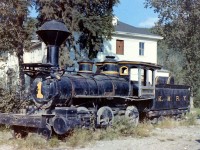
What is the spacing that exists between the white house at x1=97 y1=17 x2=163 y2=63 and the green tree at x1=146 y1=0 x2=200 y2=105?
1757 millimetres

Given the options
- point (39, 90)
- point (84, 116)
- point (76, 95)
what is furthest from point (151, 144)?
point (39, 90)

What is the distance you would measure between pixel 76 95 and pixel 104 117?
162cm

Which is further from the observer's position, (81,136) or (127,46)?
(127,46)

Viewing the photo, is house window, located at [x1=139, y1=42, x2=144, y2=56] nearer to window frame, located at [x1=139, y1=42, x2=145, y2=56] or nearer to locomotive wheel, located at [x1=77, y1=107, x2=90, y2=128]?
window frame, located at [x1=139, y1=42, x2=145, y2=56]

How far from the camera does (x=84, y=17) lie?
25.0 meters

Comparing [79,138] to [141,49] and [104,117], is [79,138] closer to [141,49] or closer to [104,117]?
[104,117]

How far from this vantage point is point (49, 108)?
36.4ft

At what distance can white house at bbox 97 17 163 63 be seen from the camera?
35391 millimetres

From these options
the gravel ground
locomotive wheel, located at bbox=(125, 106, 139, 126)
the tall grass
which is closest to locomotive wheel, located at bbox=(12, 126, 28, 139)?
the tall grass

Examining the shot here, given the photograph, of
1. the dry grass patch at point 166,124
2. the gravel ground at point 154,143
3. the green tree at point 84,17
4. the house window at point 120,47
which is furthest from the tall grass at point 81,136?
the house window at point 120,47

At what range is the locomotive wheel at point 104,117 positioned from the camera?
12.7 metres

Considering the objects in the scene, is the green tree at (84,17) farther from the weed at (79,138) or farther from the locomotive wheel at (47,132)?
the locomotive wheel at (47,132)

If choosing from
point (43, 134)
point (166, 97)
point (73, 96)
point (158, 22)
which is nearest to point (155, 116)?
point (166, 97)

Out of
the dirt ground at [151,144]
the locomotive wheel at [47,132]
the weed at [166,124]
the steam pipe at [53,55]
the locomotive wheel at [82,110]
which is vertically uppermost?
the steam pipe at [53,55]
